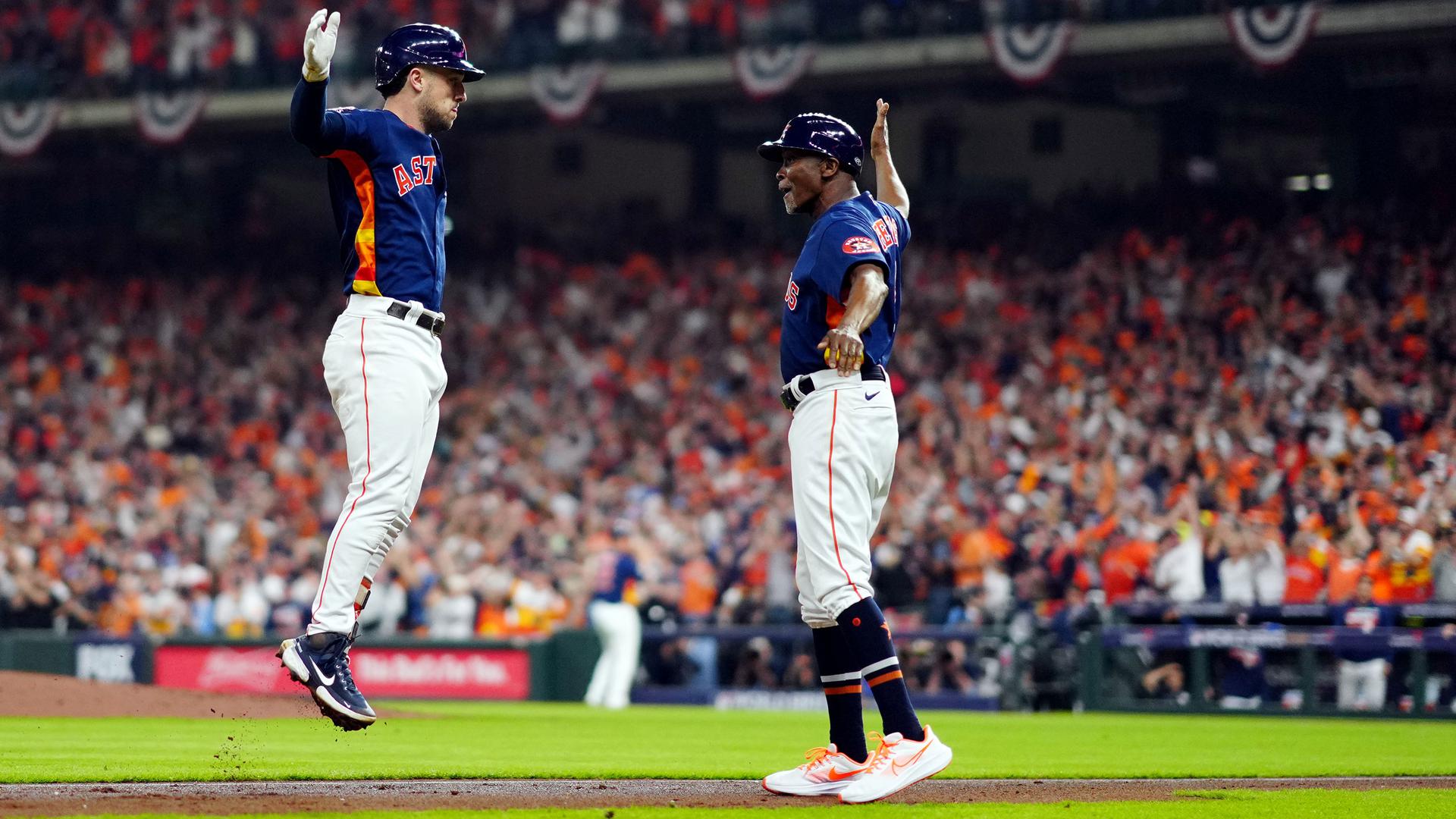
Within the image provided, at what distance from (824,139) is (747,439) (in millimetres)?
15073

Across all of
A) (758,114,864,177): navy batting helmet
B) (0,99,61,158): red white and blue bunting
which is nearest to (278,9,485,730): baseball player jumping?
(758,114,864,177): navy batting helmet

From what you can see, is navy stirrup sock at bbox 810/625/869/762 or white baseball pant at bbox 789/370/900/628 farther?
navy stirrup sock at bbox 810/625/869/762

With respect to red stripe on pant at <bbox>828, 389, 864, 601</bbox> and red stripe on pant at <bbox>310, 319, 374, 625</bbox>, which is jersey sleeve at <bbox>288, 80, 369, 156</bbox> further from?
red stripe on pant at <bbox>828, 389, 864, 601</bbox>

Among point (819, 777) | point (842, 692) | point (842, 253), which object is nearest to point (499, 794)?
point (819, 777)

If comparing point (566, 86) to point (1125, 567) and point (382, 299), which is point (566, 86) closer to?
point (1125, 567)

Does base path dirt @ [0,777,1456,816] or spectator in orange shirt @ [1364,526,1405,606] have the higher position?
spectator in orange shirt @ [1364,526,1405,606]

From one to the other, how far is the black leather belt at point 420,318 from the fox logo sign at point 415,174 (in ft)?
1.27

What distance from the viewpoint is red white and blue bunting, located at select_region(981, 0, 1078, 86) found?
19.2 metres

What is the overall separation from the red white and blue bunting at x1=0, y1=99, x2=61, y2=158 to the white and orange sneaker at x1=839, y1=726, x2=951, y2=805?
833 inches

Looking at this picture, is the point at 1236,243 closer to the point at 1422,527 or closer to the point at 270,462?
the point at 1422,527

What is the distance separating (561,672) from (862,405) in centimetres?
1196

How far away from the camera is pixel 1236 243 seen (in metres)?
20.4

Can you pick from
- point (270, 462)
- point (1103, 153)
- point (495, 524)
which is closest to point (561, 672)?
point (495, 524)

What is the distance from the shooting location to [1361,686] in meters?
14.0
